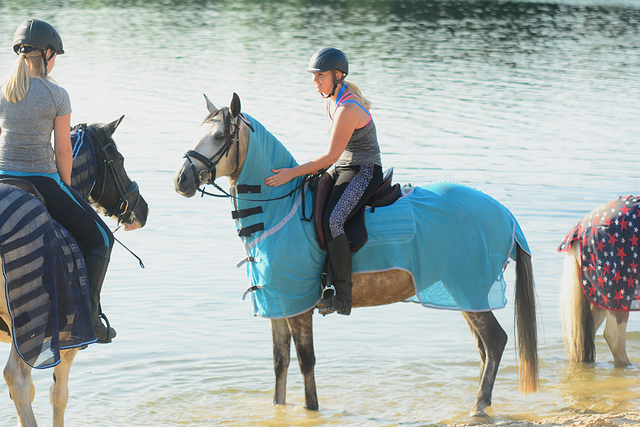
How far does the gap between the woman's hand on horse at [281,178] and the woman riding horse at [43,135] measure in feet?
4.06

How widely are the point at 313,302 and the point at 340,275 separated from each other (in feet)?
1.07

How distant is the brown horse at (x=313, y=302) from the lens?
4969mm

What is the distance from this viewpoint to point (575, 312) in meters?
6.37

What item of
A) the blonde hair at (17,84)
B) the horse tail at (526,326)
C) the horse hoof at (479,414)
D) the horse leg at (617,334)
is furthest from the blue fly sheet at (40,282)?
the horse leg at (617,334)

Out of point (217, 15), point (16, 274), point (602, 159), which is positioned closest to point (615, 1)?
point (217, 15)

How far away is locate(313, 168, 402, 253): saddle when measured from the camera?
5.18 metres

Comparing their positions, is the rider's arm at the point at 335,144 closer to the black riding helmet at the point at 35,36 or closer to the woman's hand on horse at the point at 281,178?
the woman's hand on horse at the point at 281,178

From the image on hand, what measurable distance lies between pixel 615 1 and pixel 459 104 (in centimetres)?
3857

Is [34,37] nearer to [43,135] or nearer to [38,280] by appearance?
[43,135]

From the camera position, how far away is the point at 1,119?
4305 mm

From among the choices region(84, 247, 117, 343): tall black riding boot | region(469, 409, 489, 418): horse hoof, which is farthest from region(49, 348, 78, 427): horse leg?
region(469, 409, 489, 418): horse hoof

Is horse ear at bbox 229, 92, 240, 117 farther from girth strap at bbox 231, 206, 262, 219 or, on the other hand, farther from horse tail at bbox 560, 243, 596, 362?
horse tail at bbox 560, 243, 596, 362

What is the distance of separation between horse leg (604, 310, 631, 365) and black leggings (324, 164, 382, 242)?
268 centimetres

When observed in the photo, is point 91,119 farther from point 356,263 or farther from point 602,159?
point 356,263
